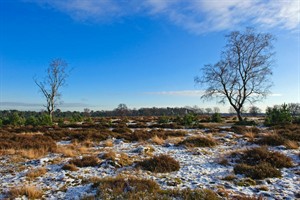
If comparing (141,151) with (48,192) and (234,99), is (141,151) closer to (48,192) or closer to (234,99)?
(48,192)

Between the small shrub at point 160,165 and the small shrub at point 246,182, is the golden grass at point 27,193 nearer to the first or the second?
the small shrub at point 160,165

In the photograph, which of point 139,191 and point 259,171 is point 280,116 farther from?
point 139,191

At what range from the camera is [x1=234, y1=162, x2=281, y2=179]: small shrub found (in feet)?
21.0

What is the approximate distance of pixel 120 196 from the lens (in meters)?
4.75

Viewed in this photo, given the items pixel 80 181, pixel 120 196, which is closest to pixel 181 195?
pixel 120 196

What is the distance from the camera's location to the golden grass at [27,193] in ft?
16.4

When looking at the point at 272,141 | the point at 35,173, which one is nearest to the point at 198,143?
the point at 272,141

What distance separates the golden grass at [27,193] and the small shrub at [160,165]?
340cm

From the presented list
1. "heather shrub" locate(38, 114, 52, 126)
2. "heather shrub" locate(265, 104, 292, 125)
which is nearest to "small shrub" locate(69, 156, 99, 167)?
"heather shrub" locate(38, 114, 52, 126)

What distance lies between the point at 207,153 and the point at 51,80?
33.0 meters

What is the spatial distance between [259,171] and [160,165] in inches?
125

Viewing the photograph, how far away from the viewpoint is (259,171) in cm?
651

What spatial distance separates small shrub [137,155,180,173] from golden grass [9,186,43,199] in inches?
134

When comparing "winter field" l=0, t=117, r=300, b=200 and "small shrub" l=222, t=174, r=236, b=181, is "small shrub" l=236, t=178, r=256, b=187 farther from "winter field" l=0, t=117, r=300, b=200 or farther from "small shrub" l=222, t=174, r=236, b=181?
"small shrub" l=222, t=174, r=236, b=181
